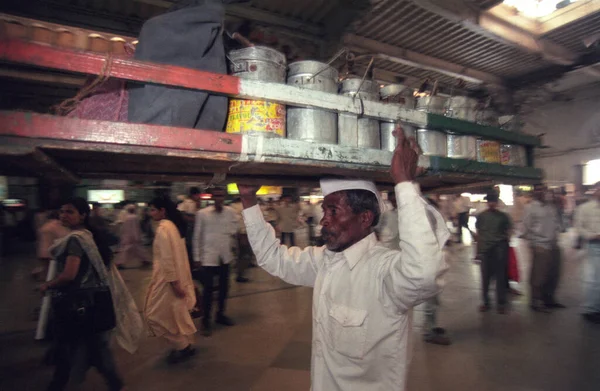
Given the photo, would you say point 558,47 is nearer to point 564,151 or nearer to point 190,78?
point 190,78

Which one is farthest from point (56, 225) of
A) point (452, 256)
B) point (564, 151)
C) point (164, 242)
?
point (564, 151)

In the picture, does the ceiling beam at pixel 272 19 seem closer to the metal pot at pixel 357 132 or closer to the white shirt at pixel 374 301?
the metal pot at pixel 357 132

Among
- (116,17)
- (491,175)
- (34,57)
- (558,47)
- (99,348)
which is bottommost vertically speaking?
(99,348)

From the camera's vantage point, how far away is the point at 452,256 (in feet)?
29.2

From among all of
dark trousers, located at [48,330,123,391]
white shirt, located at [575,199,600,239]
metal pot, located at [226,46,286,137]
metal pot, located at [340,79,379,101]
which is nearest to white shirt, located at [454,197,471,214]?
white shirt, located at [575,199,600,239]

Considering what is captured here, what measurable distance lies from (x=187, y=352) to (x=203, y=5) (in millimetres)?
3467

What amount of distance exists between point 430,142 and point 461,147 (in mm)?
258

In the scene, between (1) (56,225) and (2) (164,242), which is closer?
(2) (164,242)

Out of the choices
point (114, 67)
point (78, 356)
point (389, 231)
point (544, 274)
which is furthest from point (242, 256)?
point (114, 67)

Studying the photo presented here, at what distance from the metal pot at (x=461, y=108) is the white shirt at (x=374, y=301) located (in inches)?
42.8

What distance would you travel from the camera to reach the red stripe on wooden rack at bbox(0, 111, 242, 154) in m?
1.06

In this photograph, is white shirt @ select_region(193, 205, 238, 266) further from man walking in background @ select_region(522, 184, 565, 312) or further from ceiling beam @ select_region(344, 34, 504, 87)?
man walking in background @ select_region(522, 184, 565, 312)

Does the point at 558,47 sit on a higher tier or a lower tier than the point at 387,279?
higher

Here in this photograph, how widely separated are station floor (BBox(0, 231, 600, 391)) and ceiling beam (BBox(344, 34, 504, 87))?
3480mm
